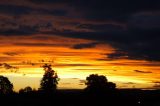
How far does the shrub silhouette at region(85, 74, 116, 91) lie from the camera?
145 meters

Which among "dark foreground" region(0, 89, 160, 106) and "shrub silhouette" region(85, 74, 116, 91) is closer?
"dark foreground" region(0, 89, 160, 106)

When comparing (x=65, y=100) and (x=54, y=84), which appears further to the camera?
(x=54, y=84)

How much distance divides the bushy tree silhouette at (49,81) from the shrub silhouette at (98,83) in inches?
381

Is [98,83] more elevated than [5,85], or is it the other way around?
[5,85]

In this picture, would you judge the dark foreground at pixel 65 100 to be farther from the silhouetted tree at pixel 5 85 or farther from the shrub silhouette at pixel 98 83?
the silhouetted tree at pixel 5 85

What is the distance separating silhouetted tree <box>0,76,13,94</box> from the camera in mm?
155250

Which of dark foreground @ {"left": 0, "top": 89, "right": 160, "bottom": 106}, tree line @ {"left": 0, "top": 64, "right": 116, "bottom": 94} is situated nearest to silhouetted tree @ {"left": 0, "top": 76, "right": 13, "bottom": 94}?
tree line @ {"left": 0, "top": 64, "right": 116, "bottom": 94}

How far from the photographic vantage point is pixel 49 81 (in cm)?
14588

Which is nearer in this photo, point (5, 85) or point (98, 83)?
point (98, 83)

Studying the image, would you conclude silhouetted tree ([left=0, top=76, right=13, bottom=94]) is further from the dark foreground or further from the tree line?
the dark foreground

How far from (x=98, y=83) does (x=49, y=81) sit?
1413 centimetres

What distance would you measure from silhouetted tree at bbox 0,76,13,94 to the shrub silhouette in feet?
72.7

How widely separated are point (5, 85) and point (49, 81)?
58.8 feet

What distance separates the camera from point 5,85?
157750mm
